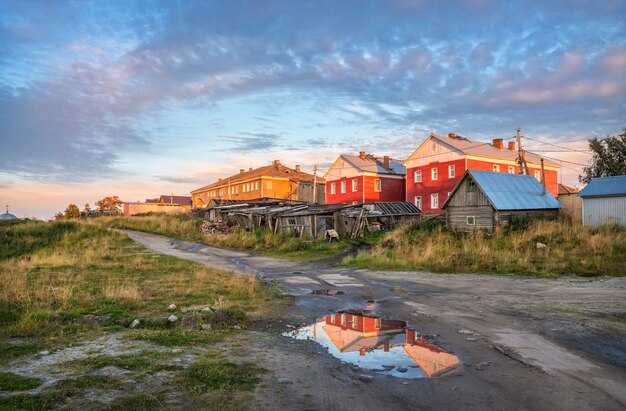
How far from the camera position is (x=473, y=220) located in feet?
88.2

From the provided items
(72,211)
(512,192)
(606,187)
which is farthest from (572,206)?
(72,211)

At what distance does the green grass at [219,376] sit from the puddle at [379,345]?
1480 millimetres

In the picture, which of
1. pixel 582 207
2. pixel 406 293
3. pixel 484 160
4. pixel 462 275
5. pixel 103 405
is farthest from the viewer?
pixel 484 160

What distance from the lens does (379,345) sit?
695 cm

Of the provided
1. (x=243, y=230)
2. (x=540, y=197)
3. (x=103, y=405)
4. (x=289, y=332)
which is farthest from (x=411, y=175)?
(x=103, y=405)

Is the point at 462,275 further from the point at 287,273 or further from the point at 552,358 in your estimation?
the point at 552,358

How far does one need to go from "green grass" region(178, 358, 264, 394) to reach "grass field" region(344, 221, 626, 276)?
40.8ft

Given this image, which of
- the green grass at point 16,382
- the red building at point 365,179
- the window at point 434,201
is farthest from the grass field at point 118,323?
the red building at point 365,179

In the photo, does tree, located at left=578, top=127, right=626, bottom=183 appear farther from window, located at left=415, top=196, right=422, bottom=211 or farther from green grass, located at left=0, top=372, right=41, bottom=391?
green grass, located at left=0, top=372, right=41, bottom=391

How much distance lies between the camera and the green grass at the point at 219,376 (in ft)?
16.2

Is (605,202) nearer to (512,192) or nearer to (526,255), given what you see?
(512,192)

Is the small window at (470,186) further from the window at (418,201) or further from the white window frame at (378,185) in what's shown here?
the white window frame at (378,185)

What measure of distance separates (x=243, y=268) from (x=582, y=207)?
68.5 feet

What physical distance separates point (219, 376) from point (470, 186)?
986 inches
